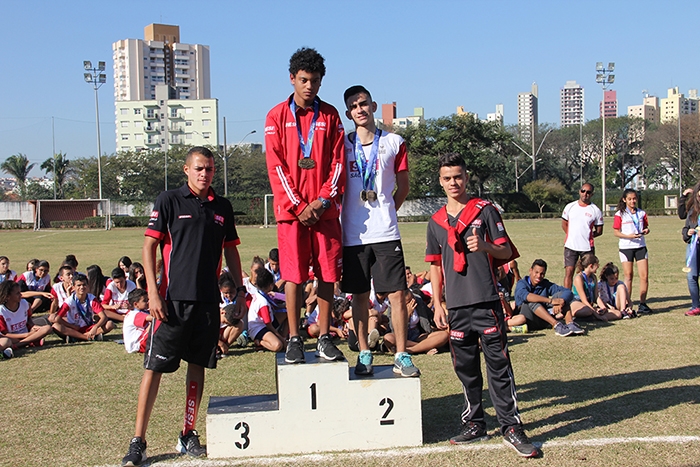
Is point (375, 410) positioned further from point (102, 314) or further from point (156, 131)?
point (156, 131)

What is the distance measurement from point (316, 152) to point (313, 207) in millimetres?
477

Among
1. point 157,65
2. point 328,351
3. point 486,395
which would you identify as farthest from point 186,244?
point 157,65

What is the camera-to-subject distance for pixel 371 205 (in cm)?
552

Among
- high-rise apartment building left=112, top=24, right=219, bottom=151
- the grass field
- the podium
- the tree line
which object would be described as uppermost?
high-rise apartment building left=112, top=24, right=219, bottom=151

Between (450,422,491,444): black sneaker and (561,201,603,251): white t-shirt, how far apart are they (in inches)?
277

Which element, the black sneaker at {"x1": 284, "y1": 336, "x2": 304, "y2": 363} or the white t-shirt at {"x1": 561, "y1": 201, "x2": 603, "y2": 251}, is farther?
the white t-shirt at {"x1": 561, "y1": 201, "x2": 603, "y2": 251}

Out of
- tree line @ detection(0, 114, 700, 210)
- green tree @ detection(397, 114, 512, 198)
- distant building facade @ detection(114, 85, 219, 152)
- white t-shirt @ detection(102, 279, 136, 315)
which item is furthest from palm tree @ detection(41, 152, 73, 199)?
white t-shirt @ detection(102, 279, 136, 315)

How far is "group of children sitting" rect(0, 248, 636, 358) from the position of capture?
29.0 ft

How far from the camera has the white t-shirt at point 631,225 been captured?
11.5 metres

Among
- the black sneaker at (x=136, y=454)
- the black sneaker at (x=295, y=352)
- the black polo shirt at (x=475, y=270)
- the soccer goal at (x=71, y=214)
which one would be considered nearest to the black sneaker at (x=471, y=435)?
the black polo shirt at (x=475, y=270)

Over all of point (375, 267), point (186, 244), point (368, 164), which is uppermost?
point (368, 164)

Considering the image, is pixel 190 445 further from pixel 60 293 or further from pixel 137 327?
pixel 60 293

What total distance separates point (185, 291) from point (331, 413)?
1.42 m

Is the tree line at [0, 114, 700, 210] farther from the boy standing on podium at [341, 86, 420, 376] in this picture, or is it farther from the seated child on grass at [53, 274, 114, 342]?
the boy standing on podium at [341, 86, 420, 376]
